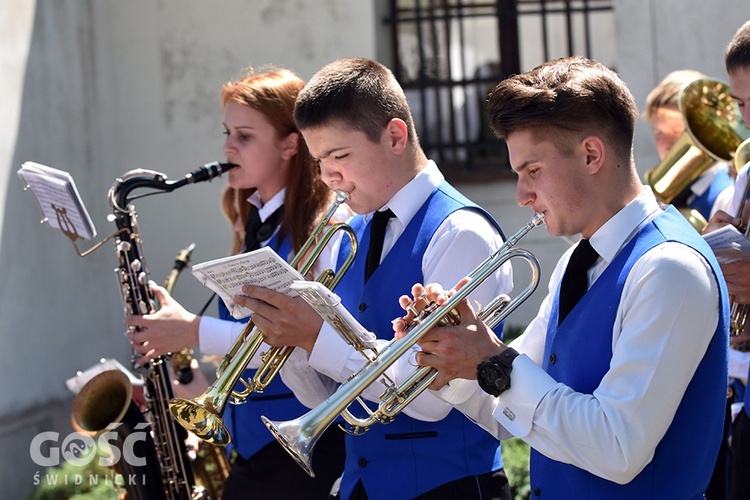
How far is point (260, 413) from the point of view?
3162 mm

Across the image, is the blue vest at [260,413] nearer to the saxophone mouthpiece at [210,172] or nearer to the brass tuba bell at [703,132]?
the saxophone mouthpiece at [210,172]

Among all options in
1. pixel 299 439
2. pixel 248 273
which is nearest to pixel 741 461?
pixel 299 439

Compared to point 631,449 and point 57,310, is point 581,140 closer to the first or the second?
point 631,449

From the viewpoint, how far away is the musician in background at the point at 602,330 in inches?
71.3

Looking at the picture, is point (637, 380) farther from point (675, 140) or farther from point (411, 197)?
point (675, 140)

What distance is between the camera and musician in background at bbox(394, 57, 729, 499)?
181cm

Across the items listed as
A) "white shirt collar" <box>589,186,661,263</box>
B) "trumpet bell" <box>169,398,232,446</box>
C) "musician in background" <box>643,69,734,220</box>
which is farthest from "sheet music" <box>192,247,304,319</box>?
"musician in background" <box>643,69,734,220</box>

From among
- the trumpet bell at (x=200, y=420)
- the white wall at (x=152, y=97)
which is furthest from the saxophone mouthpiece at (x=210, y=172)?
the white wall at (x=152, y=97)

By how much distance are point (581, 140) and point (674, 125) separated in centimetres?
286

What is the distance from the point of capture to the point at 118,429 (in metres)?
3.47

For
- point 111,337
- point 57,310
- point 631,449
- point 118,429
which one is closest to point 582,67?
point 631,449

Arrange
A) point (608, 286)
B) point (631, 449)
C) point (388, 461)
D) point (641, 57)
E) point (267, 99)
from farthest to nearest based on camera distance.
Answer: point (641, 57) < point (267, 99) < point (388, 461) < point (608, 286) < point (631, 449)

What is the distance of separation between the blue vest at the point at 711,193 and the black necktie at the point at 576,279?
226 centimetres

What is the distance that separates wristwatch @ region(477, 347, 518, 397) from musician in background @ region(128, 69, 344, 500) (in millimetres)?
1163
